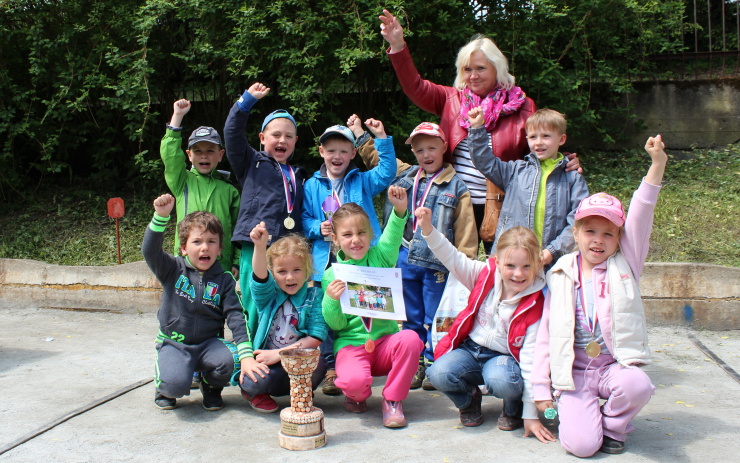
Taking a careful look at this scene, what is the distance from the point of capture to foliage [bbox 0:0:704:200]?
7.54 metres

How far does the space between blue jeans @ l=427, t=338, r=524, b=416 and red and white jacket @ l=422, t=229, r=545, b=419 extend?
0.06 metres

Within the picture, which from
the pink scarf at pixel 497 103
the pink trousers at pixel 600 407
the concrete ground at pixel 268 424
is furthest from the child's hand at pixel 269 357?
the pink scarf at pixel 497 103

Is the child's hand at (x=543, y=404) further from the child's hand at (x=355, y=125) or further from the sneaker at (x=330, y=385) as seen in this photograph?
the child's hand at (x=355, y=125)

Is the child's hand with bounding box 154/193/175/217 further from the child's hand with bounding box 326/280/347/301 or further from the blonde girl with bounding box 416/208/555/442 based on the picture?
the blonde girl with bounding box 416/208/555/442

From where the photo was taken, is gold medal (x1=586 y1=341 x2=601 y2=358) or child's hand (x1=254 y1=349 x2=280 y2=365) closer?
gold medal (x1=586 y1=341 x2=601 y2=358)

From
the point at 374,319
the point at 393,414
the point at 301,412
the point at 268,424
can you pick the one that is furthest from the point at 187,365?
the point at 393,414

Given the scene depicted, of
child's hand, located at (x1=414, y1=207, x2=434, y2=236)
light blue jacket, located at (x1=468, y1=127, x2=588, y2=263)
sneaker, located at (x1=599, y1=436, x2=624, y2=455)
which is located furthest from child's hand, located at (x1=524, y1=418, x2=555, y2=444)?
child's hand, located at (x1=414, y1=207, x2=434, y2=236)

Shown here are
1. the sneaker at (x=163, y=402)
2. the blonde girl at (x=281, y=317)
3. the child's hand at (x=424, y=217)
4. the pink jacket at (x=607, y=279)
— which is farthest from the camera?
the sneaker at (x=163, y=402)

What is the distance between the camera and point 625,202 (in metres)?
7.82

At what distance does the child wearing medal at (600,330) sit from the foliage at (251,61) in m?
4.10

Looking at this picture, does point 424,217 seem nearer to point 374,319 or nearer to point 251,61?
point 374,319

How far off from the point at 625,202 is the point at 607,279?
4.56 metres

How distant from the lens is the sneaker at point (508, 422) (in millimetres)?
3699

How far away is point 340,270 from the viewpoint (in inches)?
156
